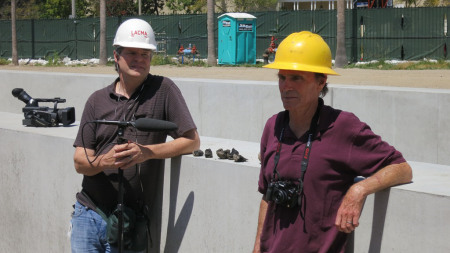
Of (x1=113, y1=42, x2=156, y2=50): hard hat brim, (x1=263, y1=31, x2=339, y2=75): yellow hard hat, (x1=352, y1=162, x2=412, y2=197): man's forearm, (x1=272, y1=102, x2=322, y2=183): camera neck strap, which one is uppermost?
(x1=113, y1=42, x2=156, y2=50): hard hat brim

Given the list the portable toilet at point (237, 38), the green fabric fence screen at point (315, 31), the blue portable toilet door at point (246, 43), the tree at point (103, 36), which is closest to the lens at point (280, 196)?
the green fabric fence screen at point (315, 31)


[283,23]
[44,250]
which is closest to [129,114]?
[44,250]

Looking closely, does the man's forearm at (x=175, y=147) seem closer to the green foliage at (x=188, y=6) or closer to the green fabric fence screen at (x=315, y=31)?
the green fabric fence screen at (x=315, y=31)

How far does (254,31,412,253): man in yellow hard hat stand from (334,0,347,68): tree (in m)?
26.0

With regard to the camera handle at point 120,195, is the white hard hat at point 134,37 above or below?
above

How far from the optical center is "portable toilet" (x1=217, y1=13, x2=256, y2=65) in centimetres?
3117

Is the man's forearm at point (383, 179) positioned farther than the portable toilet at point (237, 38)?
No

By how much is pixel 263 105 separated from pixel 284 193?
7.45 meters

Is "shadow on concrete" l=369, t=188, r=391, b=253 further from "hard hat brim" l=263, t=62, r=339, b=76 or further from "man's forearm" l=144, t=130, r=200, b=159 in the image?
"man's forearm" l=144, t=130, r=200, b=159

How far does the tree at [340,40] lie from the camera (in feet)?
96.2

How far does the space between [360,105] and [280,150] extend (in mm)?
6495

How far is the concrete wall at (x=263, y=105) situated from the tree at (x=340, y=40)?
710 inches

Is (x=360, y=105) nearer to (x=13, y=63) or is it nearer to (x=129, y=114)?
(x=129, y=114)

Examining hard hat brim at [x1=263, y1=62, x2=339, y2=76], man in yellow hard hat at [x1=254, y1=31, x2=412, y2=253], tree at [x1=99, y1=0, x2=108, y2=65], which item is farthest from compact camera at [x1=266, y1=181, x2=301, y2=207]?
tree at [x1=99, y1=0, x2=108, y2=65]
